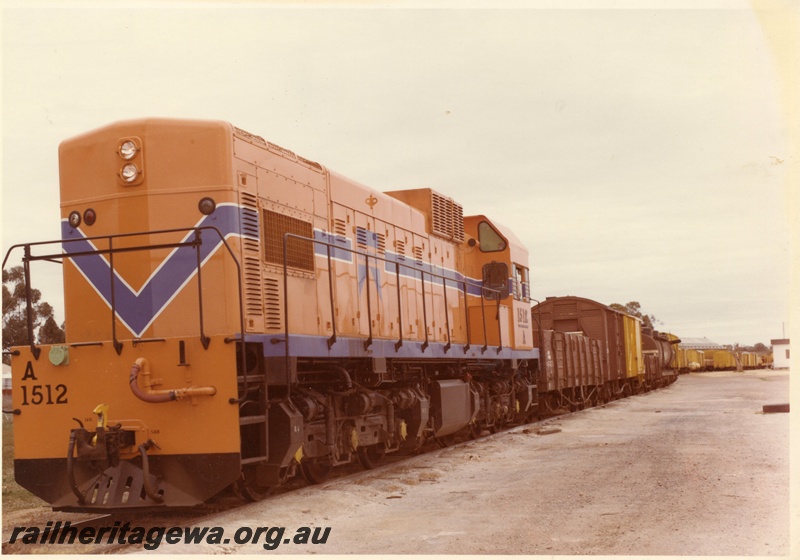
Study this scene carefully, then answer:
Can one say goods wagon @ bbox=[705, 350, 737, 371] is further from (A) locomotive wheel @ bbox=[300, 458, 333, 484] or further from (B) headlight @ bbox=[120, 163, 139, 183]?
(B) headlight @ bbox=[120, 163, 139, 183]

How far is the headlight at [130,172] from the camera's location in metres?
8.49

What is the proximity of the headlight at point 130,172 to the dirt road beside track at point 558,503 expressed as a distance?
3.35 metres

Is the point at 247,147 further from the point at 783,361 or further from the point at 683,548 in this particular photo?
the point at 783,361

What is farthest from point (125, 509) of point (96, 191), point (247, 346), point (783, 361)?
point (783, 361)

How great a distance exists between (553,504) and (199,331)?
12.1 ft

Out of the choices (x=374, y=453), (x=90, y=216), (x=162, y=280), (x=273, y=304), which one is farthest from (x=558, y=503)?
(x=90, y=216)

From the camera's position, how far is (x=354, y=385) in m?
10.3

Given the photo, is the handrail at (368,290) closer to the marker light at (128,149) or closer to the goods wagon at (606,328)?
the marker light at (128,149)

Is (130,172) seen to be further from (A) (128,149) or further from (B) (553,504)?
(B) (553,504)

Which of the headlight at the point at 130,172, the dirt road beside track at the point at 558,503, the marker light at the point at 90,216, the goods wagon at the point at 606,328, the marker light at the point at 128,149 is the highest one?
the marker light at the point at 128,149

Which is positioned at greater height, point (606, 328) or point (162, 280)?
point (162, 280)

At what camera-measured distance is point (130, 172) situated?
8.51 metres

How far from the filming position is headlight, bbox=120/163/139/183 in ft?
27.9

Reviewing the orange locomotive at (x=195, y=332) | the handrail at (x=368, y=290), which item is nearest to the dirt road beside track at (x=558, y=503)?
the orange locomotive at (x=195, y=332)
